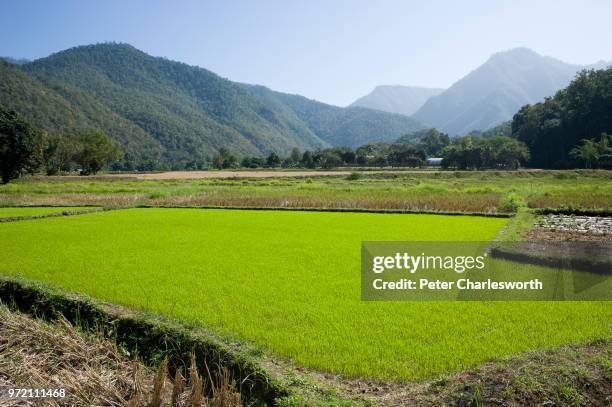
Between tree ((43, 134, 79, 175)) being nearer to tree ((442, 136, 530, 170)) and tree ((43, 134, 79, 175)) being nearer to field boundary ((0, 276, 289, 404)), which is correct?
tree ((442, 136, 530, 170))

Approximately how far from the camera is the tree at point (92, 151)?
215 feet

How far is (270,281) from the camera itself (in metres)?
8.12

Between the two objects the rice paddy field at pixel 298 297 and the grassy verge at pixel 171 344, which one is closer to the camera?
the grassy verge at pixel 171 344

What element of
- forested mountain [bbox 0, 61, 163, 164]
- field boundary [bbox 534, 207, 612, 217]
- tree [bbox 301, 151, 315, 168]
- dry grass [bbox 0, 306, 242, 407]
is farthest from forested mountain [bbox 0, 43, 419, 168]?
field boundary [bbox 534, 207, 612, 217]

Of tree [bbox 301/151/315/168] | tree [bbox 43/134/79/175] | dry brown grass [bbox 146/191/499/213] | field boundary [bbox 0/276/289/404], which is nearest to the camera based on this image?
field boundary [bbox 0/276/289/404]

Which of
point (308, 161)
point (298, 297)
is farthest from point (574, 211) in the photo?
point (308, 161)

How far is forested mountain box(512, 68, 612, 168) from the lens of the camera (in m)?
63.5

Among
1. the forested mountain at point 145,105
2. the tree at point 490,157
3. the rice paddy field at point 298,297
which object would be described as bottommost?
the rice paddy field at point 298,297

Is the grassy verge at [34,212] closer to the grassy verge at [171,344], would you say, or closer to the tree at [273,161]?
the grassy verge at [171,344]

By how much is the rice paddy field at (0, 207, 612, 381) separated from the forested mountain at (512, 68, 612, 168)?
63090 millimetres

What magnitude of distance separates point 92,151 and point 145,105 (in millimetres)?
67241

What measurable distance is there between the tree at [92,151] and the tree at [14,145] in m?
23.9

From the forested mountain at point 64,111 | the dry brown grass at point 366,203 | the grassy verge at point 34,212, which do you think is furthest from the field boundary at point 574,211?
the forested mountain at point 64,111

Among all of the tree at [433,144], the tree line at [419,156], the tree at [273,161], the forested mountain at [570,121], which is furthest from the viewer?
the tree at [433,144]
